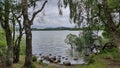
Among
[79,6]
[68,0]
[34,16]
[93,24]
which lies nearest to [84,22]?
[93,24]

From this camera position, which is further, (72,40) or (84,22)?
(72,40)

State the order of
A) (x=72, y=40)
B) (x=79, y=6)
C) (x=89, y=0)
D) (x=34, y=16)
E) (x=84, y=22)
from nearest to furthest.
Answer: (x=34, y=16) → (x=89, y=0) → (x=79, y=6) → (x=84, y=22) → (x=72, y=40)

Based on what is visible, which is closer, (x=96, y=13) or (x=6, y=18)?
(x=6, y=18)

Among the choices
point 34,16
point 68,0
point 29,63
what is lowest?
point 29,63

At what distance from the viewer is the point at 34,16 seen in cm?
1697

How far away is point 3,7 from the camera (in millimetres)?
16438

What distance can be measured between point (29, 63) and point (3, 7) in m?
4.29

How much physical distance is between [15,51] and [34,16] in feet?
16.8

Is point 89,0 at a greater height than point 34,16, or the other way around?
point 89,0

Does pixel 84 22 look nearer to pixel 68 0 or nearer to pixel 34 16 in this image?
pixel 68 0

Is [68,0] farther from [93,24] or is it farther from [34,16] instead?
[93,24]

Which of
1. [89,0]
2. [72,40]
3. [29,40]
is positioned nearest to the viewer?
[29,40]

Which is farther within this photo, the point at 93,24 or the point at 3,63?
the point at 93,24

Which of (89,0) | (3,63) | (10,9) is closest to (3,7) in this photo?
(10,9)
